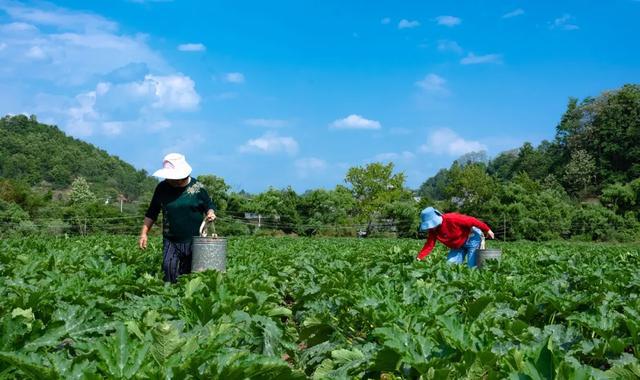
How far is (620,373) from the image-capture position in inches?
118

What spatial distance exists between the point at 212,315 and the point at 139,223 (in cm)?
3686

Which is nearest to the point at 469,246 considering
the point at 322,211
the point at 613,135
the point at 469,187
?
the point at 322,211

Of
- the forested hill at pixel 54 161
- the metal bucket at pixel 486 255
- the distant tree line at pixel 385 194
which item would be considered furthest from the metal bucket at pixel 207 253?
the forested hill at pixel 54 161

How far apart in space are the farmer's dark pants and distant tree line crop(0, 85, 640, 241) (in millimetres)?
26296

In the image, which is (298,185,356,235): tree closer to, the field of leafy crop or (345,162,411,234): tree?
(345,162,411,234): tree

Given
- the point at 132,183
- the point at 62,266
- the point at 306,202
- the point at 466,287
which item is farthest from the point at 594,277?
the point at 132,183

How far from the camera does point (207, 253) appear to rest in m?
6.35

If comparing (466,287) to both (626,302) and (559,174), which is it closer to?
(626,302)

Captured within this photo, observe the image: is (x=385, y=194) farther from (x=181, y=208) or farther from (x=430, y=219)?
(x=181, y=208)

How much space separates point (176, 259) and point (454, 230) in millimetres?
3796

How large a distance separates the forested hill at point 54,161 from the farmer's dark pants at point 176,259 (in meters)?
81.8

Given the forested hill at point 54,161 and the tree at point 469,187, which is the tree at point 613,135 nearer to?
the tree at point 469,187

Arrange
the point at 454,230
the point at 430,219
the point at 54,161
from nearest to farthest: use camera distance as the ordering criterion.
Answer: the point at 430,219 < the point at 454,230 < the point at 54,161

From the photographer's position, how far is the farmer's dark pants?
269 inches
